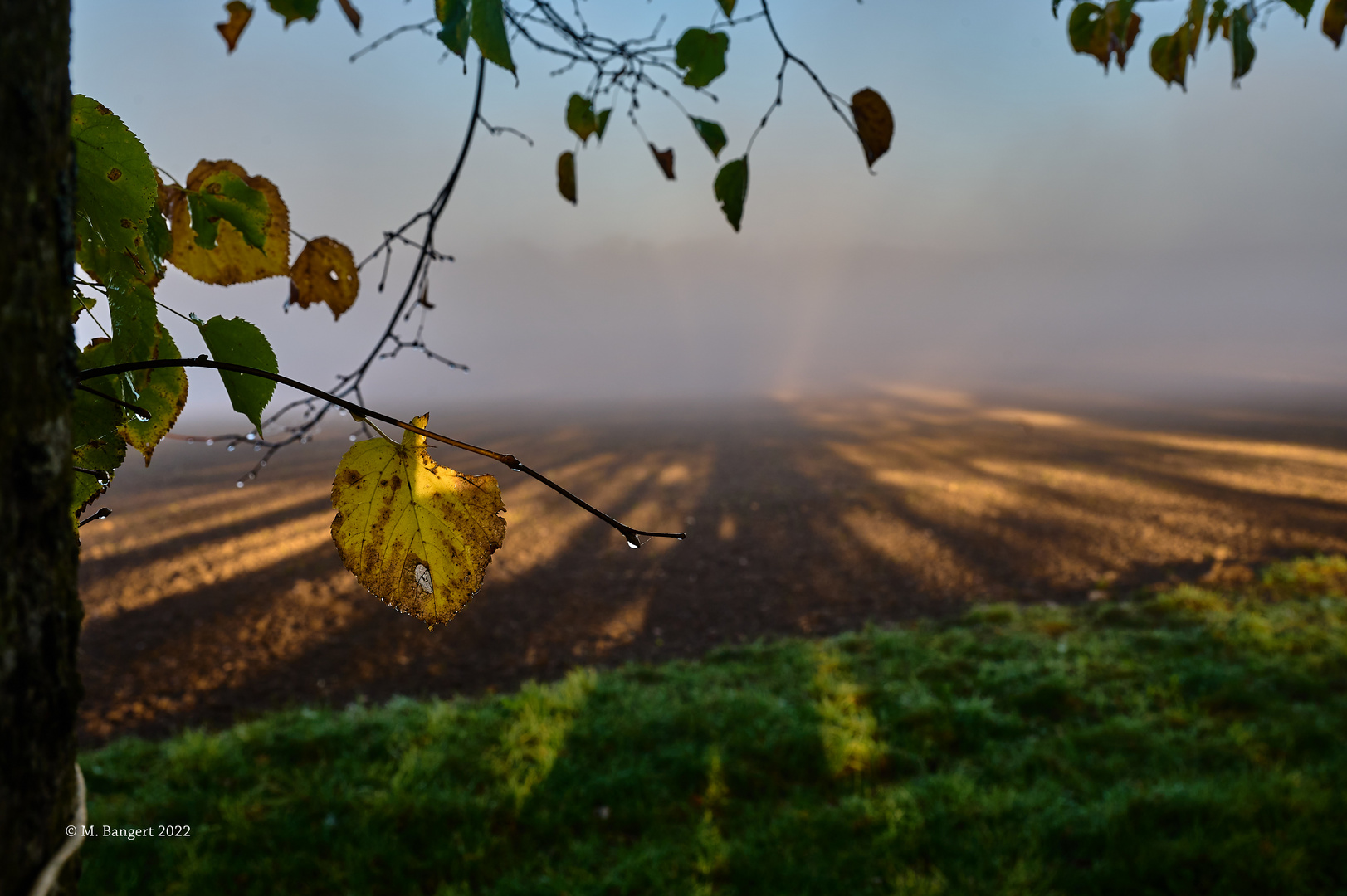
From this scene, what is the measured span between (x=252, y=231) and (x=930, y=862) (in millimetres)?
3147

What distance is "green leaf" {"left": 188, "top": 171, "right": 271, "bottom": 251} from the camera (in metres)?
0.66

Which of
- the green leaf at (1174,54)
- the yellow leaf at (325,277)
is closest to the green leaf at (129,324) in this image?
the yellow leaf at (325,277)

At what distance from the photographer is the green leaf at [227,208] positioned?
2.15 feet

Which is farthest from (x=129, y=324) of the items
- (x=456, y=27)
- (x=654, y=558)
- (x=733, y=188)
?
(x=654, y=558)

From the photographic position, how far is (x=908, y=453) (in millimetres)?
17344

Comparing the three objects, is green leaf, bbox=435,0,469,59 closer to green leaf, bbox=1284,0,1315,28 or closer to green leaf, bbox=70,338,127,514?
green leaf, bbox=70,338,127,514

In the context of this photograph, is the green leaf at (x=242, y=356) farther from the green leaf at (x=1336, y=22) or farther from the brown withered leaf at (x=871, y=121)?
the green leaf at (x=1336, y=22)

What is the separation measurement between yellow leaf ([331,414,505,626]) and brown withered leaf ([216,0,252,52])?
1081 mm

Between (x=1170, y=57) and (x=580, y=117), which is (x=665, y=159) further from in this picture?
(x=1170, y=57)

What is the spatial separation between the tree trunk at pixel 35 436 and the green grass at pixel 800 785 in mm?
2705

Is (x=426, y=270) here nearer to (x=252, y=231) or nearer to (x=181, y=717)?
(x=252, y=231)

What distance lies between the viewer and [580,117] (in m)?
1.26

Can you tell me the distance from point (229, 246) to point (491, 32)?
1.21 feet

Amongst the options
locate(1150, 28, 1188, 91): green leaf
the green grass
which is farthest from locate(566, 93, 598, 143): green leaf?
the green grass
